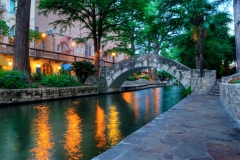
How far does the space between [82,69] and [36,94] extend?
807 cm

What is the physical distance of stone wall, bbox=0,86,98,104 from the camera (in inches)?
470

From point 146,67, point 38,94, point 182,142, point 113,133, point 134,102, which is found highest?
point 146,67

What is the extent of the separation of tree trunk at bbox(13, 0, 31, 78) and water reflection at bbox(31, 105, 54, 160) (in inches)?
280

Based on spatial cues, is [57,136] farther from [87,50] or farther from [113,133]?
[87,50]

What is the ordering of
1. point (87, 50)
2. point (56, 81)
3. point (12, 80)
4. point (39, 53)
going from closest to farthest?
point (12, 80) → point (56, 81) → point (39, 53) → point (87, 50)

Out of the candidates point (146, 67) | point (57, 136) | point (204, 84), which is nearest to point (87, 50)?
point (146, 67)

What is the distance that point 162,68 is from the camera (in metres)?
20.0

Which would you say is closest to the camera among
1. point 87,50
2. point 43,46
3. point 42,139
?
point 42,139

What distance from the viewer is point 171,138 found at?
391 cm

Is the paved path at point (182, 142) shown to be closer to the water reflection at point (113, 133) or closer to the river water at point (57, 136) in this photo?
the water reflection at point (113, 133)

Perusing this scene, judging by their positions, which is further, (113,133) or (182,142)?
(113,133)

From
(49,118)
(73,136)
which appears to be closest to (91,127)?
(73,136)

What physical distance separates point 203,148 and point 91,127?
4320 mm

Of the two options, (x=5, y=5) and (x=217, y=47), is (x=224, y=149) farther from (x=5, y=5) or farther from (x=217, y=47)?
(x=5, y=5)
